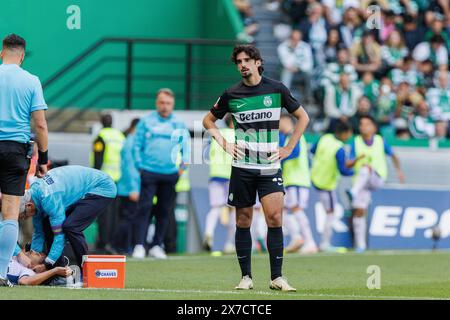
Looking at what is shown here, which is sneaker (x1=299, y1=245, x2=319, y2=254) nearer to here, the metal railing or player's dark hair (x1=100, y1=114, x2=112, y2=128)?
player's dark hair (x1=100, y1=114, x2=112, y2=128)

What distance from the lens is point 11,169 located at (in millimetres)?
11844

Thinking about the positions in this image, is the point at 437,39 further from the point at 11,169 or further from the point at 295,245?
the point at 11,169

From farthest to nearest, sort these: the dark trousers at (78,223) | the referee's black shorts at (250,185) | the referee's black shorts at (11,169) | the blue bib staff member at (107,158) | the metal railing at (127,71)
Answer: the metal railing at (127,71)
the blue bib staff member at (107,158)
the dark trousers at (78,223)
the referee's black shorts at (250,185)
the referee's black shorts at (11,169)

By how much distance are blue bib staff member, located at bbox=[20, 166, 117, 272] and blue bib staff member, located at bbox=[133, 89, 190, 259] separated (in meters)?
4.58

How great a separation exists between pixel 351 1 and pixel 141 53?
4.87 meters

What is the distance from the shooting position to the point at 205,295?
38.1 ft

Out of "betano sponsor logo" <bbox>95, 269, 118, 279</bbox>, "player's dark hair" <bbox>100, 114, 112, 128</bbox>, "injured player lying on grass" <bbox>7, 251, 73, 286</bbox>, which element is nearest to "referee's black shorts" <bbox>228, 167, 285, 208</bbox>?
"betano sponsor logo" <bbox>95, 269, 118, 279</bbox>

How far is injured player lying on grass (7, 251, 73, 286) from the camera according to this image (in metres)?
12.4

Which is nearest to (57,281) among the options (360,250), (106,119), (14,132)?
(14,132)

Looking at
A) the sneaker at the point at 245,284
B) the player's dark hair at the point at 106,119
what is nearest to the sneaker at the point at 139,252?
the player's dark hair at the point at 106,119

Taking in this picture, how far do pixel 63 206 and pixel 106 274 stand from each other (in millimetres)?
883

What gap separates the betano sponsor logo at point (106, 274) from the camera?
12.3 metres

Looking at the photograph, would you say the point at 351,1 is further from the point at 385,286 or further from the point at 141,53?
the point at 385,286

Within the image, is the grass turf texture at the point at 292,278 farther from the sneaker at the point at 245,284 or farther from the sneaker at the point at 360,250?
the sneaker at the point at 360,250
